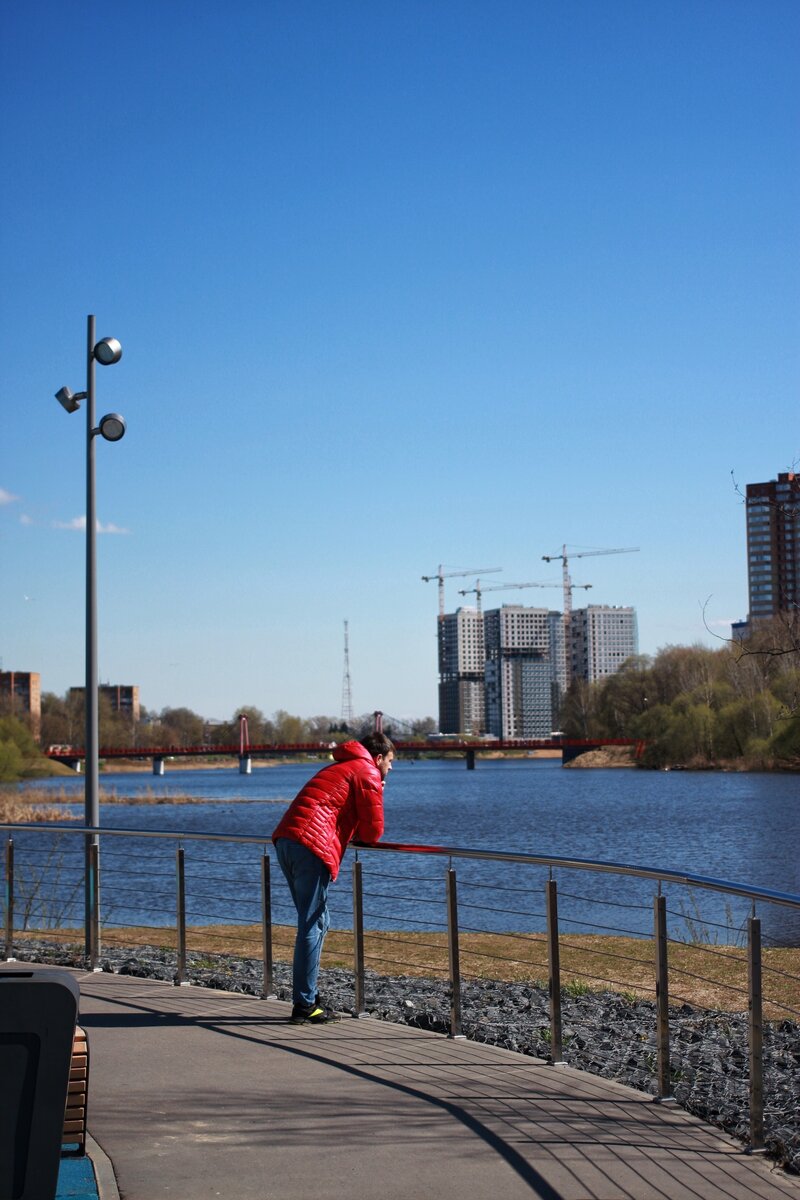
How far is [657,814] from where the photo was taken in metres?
49.8

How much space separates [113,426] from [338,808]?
19.6 feet

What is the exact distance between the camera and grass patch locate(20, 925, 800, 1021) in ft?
37.9

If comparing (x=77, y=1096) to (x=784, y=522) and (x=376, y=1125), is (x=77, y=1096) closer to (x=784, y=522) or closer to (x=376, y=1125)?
(x=376, y=1125)

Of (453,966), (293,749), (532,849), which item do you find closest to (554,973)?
(453,966)

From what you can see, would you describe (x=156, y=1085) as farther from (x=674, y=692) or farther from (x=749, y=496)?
(x=674, y=692)

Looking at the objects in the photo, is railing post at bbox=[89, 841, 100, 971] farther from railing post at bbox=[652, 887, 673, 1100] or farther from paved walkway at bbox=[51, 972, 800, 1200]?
railing post at bbox=[652, 887, 673, 1100]

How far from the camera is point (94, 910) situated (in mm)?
10195

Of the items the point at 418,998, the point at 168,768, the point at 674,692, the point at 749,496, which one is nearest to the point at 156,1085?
the point at 418,998

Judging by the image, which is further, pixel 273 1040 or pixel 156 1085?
pixel 273 1040

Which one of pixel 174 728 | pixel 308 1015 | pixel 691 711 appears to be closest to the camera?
pixel 308 1015

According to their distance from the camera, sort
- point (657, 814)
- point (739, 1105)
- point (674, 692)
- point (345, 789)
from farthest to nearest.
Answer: point (674, 692), point (657, 814), point (345, 789), point (739, 1105)

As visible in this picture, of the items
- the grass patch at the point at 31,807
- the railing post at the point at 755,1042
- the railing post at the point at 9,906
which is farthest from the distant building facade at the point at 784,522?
the grass patch at the point at 31,807

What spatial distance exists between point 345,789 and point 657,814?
144 ft

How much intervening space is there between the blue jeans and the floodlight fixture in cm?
587
